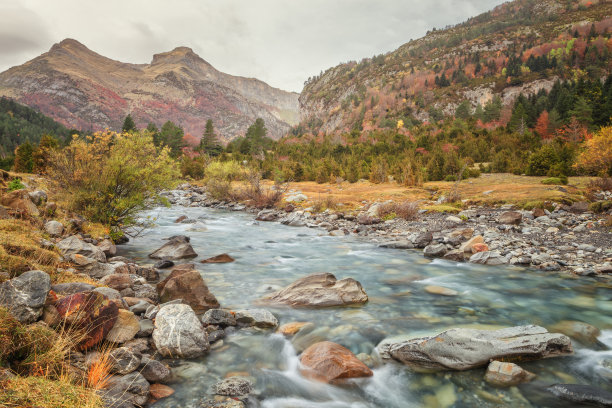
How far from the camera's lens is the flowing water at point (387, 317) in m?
3.61

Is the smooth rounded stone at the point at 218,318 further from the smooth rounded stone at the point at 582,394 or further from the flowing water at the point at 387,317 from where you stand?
the smooth rounded stone at the point at 582,394

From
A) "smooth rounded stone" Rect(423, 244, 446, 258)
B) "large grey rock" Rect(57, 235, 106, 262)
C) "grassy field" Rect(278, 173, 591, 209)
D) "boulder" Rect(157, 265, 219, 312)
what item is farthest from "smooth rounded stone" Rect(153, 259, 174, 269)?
"grassy field" Rect(278, 173, 591, 209)

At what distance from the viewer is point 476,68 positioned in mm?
85625

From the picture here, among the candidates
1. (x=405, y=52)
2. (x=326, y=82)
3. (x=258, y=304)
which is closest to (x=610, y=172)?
(x=258, y=304)

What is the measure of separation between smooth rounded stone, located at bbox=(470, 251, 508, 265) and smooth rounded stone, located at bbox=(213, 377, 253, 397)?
785cm

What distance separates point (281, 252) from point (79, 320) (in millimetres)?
7371

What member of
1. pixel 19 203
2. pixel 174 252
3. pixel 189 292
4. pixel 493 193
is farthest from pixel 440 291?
pixel 493 193

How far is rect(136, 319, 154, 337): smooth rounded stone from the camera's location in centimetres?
426

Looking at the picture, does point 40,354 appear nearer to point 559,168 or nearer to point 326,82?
point 559,168

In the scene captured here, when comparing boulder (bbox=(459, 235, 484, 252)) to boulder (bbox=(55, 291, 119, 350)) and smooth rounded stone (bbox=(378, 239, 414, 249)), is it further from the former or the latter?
boulder (bbox=(55, 291, 119, 350))

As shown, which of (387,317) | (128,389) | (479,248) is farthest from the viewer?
(479,248)

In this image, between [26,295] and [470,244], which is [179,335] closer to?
[26,295]

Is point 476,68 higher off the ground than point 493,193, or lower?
higher

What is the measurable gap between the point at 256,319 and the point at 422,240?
7.70 metres
